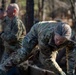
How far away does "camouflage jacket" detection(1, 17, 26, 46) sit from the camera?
798 cm

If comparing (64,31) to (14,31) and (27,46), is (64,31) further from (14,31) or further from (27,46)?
(14,31)

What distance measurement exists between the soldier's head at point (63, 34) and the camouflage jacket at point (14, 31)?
2.39 metres

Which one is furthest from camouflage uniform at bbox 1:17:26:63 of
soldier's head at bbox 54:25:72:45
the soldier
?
soldier's head at bbox 54:25:72:45

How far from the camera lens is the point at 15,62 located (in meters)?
6.87

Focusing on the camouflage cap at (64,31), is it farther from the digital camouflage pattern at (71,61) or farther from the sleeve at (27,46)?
the sleeve at (27,46)

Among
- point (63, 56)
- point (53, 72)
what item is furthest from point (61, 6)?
point (53, 72)

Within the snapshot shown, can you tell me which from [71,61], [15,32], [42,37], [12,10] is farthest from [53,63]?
[12,10]

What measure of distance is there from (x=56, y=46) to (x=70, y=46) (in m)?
0.25

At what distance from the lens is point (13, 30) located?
8.00 metres

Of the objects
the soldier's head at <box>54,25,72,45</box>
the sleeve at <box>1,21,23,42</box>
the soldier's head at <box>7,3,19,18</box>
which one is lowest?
the sleeve at <box>1,21,23,42</box>

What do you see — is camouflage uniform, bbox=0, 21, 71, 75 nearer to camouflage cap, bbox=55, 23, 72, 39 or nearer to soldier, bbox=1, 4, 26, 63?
camouflage cap, bbox=55, 23, 72, 39

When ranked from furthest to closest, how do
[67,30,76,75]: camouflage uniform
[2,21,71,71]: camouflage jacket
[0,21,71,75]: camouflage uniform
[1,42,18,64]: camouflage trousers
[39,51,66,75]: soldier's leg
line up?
[1,42,18,64]: camouflage trousers
[39,51,66,75]: soldier's leg
[67,30,76,75]: camouflage uniform
[0,21,71,75]: camouflage uniform
[2,21,71,71]: camouflage jacket

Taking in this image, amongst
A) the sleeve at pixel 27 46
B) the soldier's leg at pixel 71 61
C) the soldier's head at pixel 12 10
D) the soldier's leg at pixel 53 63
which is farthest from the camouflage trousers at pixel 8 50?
the soldier's leg at pixel 71 61

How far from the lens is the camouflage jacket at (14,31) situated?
798 centimetres
